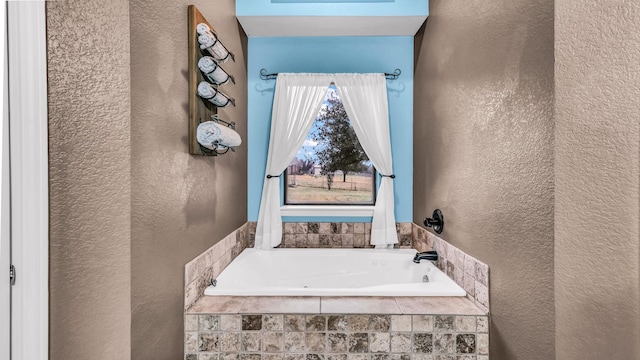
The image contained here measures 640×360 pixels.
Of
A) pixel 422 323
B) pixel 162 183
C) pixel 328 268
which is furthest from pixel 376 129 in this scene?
pixel 162 183

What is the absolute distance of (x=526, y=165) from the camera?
1.27 metres

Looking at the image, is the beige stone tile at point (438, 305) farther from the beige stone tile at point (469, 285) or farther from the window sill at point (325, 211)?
the window sill at point (325, 211)

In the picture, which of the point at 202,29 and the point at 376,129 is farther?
the point at 376,129

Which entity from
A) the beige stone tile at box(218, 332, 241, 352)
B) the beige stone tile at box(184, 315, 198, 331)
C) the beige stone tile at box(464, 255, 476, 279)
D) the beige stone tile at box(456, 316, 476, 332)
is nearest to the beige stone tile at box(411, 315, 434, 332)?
the beige stone tile at box(456, 316, 476, 332)

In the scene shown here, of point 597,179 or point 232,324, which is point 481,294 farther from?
point 232,324

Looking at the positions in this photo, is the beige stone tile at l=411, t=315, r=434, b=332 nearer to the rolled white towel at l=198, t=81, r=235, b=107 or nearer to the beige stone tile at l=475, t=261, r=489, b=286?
the beige stone tile at l=475, t=261, r=489, b=286

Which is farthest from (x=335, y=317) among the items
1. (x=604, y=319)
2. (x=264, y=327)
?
(x=604, y=319)

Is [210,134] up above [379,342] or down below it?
above

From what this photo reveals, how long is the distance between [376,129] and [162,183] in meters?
1.84

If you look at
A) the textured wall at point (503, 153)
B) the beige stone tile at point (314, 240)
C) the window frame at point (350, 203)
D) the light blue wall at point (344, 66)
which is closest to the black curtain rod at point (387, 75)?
the light blue wall at point (344, 66)

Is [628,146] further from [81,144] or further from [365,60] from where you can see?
[365,60]

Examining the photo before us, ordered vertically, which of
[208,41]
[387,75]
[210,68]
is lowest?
[210,68]

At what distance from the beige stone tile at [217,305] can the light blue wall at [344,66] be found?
1.16 meters

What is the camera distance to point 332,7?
2.41 m
